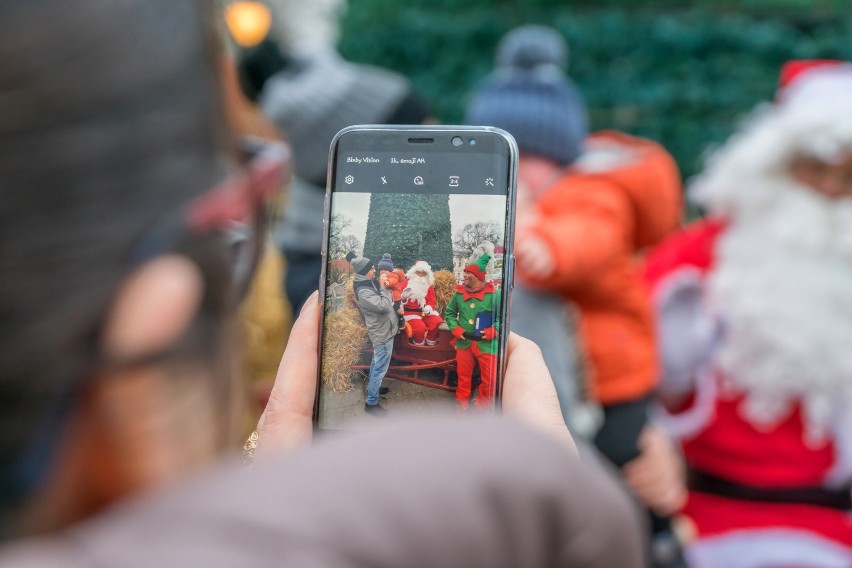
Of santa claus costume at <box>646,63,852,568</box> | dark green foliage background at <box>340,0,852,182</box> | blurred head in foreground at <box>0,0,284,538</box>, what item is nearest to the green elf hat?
blurred head in foreground at <box>0,0,284,538</box>

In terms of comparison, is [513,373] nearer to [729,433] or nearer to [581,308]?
[581,308]

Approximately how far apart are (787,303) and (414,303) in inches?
73.0

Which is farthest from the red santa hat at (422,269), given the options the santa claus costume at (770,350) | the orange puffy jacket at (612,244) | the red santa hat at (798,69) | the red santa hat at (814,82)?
the red santa hat at (798,69)

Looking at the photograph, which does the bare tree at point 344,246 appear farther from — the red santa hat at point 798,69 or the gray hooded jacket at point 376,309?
the red santa hat at point 798,69

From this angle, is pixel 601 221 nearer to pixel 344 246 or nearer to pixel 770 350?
pixel 770 350

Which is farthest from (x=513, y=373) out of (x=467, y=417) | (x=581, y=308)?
(x=581, y=308)

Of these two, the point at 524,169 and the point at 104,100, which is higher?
the point at 104,100

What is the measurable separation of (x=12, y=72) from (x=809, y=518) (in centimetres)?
225

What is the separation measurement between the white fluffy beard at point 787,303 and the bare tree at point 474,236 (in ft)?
5.39

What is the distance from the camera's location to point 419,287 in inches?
32.9

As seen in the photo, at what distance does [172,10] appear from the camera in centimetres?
51

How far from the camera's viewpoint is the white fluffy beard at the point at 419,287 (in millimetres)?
834

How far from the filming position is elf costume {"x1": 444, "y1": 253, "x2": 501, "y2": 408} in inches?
32.9

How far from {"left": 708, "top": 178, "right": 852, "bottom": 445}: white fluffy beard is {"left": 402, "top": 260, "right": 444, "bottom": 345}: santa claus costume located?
1.68 m
